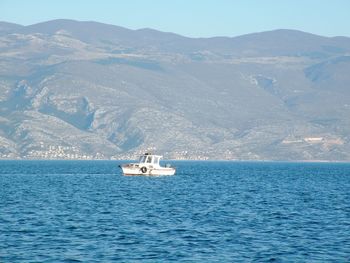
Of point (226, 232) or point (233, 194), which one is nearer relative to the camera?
point (226, 232)

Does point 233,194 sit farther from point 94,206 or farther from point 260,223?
point 260,223

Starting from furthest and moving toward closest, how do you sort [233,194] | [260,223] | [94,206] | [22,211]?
[233,194] → [94,206] → [22,211] → [260,223]

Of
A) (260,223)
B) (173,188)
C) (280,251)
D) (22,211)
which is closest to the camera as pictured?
(280,251)

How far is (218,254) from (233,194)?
75.1 meters

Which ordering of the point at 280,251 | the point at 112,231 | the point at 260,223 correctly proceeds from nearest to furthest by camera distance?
the point at 280,251 < the point at 112,231 < the point at 260,223

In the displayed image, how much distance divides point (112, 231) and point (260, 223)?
59.0 feet

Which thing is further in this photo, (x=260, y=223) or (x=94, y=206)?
(x=94, y=206)

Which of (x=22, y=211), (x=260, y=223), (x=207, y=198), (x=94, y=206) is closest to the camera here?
→ (x=260, y=223)

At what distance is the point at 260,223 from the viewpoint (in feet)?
316

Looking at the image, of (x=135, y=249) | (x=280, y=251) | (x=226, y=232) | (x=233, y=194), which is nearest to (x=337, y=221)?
(x=226, y=232)

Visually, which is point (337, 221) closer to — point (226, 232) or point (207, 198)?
point (226, 232)

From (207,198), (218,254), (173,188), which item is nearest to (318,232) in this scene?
(218,254)

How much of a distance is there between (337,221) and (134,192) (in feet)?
186

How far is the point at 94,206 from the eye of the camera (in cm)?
11600
